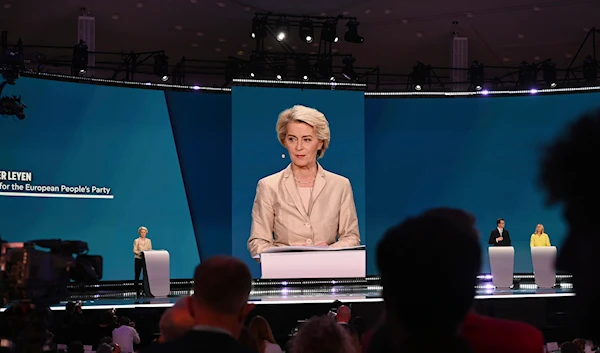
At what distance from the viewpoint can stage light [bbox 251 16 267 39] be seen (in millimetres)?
14719

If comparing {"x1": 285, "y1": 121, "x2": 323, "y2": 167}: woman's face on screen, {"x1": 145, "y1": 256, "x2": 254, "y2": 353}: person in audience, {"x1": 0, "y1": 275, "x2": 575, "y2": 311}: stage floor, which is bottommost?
{"x1": 0, "y1": 275, "x2": 575, "y2": 311}: stage floor

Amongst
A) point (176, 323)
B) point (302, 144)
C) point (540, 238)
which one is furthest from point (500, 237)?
point (176, 323)

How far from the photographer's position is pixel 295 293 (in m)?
9.70

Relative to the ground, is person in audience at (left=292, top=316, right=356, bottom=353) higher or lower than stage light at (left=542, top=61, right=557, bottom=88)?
lower

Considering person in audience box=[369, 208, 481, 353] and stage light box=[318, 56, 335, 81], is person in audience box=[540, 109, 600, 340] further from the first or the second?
stage light box=[318, 56, 335, 81]

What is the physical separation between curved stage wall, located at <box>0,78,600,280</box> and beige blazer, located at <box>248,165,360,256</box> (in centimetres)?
106

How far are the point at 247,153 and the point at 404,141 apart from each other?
3.46 metres

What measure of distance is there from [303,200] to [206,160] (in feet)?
9.88

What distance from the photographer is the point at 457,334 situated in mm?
1415

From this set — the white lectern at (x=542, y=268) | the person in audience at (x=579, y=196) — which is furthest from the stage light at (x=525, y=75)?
the person in audience at (x=579, y=196)

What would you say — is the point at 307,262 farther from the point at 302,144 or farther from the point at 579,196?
the point at 579,196

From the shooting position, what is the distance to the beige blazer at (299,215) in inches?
442

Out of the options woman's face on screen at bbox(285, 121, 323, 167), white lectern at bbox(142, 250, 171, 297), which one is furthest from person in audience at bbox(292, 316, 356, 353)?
woman's face on screen at bbox(285, 121, 323, 167)

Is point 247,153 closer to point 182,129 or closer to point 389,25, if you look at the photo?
point 182,129
